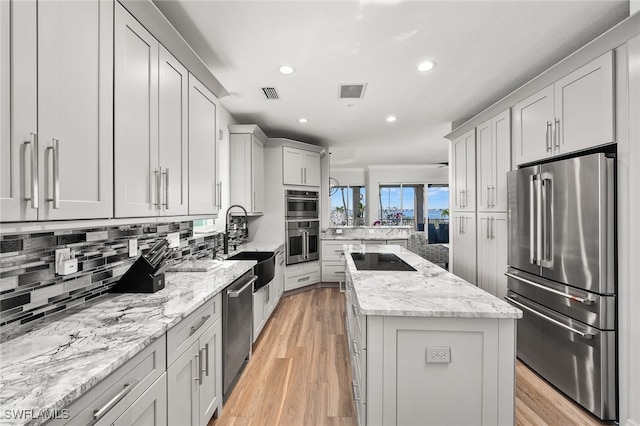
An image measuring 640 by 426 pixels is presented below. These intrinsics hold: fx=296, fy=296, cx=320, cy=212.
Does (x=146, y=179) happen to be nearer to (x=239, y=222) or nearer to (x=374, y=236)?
(x=239, y=222)

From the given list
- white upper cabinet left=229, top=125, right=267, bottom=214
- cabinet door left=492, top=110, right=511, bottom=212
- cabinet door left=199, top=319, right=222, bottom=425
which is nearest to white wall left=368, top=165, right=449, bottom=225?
white upper cabinet left=229, top=125, right=267, bottom=214

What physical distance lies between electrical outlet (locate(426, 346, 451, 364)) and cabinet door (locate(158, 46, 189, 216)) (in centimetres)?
157

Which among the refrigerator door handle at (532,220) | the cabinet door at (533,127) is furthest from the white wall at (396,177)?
the refrigerator door handle at (532,220)

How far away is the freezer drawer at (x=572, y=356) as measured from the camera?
1.79 meters

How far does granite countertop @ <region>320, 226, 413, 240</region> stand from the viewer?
209 inches

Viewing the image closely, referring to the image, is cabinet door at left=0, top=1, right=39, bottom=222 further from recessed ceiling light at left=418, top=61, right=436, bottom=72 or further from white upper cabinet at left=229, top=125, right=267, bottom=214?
white upper cabinet at left=229, top=125, right=267, bottom=214

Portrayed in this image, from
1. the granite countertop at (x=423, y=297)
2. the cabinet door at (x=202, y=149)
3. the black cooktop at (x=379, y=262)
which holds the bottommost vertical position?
the granite countertop at (x=423, y=297)

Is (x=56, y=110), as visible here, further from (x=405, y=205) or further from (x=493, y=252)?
(x=405, y=205)

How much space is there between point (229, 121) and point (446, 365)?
11.5ft

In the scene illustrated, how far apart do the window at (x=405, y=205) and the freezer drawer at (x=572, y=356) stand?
595 centimetres

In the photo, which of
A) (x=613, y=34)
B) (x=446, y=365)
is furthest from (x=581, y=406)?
(x=613, y=34)

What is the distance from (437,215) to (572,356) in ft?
21.7

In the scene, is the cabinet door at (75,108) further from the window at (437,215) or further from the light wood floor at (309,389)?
the window at (437,215)

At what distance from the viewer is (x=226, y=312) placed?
194 centimetres
